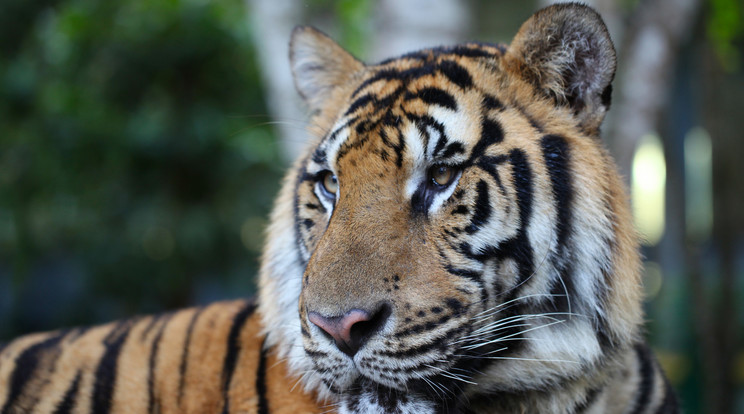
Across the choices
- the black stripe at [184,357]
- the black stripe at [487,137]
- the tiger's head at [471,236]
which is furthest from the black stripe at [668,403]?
the black stripe at [184,357]

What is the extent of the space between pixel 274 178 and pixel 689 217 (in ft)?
18.3

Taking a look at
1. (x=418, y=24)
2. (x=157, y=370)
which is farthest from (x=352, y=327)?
(x=418, y=24)

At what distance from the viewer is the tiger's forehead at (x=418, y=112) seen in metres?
1.63

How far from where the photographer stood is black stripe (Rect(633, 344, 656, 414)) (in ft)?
→ 6.48

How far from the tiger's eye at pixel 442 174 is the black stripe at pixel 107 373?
124 cm

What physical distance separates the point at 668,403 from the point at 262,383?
1.35 meters

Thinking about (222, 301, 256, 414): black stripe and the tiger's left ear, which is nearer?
the tiger's left ear

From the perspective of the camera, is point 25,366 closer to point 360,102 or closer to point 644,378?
point 360,102

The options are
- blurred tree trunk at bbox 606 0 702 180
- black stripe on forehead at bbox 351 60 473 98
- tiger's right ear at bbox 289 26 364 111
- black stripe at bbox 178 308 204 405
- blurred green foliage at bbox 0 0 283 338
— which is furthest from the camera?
blurred green foliage at bbox 0 0 283 338

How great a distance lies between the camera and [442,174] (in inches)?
64.1

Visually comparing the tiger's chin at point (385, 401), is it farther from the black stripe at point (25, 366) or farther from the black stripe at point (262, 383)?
the black stripe at point (25, 366)

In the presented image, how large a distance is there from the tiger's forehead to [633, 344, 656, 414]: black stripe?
104 cm

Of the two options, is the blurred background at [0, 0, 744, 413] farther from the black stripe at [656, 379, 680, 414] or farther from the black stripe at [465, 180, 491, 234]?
the black stripe at [465, 180, 491, 234]

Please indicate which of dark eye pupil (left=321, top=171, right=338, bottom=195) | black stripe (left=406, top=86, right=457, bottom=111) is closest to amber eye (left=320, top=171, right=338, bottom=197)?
dark eye pupil (left=321, top=171, right=338, bottom=195)
